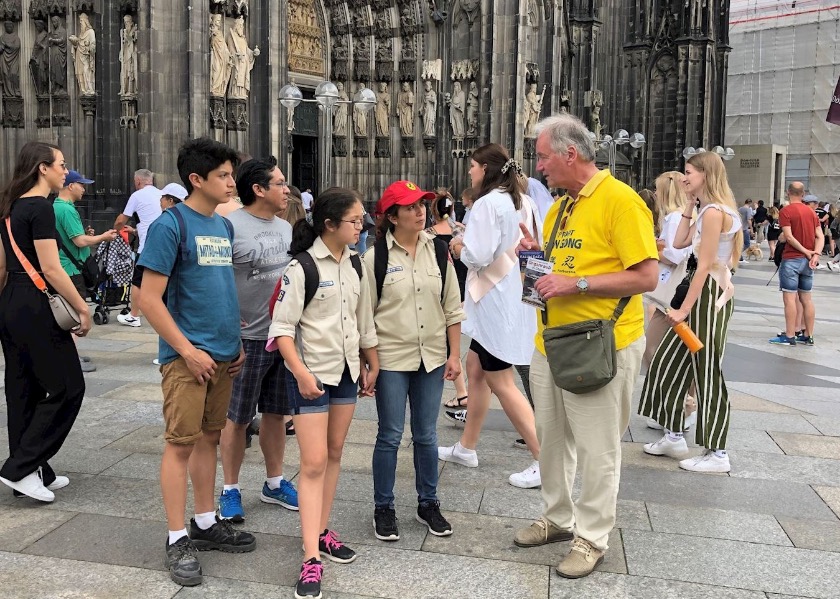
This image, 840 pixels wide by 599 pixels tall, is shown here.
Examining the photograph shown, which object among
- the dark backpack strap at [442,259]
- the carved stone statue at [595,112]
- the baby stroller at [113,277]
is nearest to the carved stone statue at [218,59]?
the baby stroller at [113,277]

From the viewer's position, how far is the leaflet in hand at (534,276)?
3812 millimetres

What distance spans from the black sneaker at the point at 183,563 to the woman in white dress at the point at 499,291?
1.97m

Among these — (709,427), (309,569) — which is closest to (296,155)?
(709,427)

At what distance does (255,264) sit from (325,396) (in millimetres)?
986

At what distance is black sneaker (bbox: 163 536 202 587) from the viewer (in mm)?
3662

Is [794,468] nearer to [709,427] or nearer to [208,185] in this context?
[709,427]

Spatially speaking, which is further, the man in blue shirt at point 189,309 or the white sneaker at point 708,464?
the white sneaker at point 708,464

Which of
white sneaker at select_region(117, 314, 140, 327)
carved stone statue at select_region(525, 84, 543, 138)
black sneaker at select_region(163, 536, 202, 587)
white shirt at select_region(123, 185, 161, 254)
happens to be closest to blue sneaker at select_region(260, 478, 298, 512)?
black sneaker at select_region(163, 536, 202, 587)

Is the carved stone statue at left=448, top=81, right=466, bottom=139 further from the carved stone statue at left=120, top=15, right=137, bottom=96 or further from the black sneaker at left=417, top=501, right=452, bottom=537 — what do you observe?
the black sneaker at left=417, top=501, right=452, bottom=537

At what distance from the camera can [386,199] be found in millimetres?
4023

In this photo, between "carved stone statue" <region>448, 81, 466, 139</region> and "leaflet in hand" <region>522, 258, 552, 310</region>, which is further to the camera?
"carved stone statue" <region>448, 81, 466, 139</region>

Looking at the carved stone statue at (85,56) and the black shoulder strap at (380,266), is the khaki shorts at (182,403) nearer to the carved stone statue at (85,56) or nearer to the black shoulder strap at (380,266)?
the black shoulder strap at (380,266)

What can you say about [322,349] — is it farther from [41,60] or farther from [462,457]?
[41,60]

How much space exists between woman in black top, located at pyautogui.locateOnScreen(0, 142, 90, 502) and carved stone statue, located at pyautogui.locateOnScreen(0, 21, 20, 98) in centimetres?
1394
